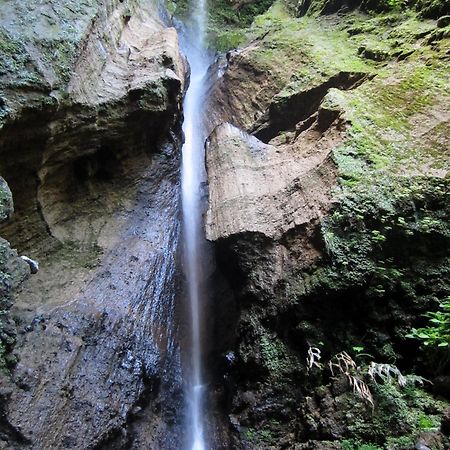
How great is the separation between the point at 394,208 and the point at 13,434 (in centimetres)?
482

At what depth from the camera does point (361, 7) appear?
1008 centimetres

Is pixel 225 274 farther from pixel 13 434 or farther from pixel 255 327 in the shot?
pixel 13 434

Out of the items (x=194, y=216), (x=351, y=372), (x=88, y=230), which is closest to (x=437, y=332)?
(x=351, y=372)

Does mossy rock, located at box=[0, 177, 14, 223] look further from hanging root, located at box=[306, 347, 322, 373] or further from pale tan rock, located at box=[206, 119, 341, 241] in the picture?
hanging root, located at box=[306, 347, 322, 373]

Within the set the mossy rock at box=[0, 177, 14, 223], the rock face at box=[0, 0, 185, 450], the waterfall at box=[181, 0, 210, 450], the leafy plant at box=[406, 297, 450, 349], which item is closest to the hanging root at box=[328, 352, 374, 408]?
the leafy plant at box=[406, 297, 450, 349]

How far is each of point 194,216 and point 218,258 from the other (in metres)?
1.86

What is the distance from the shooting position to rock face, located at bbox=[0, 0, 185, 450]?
14.7 ft

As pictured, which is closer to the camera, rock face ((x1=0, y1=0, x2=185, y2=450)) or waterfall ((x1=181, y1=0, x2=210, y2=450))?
rock face ((x1=0, y1=0, x2=185, y2=450))

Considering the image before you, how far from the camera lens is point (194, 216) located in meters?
8.01

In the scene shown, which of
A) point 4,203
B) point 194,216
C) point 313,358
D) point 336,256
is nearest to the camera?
point 4,203

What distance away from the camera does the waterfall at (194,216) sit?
572cm

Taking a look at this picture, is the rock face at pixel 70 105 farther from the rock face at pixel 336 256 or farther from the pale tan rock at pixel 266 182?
the rock face at pixel 336 256

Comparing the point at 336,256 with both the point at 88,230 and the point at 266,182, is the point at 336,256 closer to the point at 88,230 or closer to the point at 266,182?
the point at 266,182

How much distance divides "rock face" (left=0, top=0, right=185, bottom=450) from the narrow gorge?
26mm
